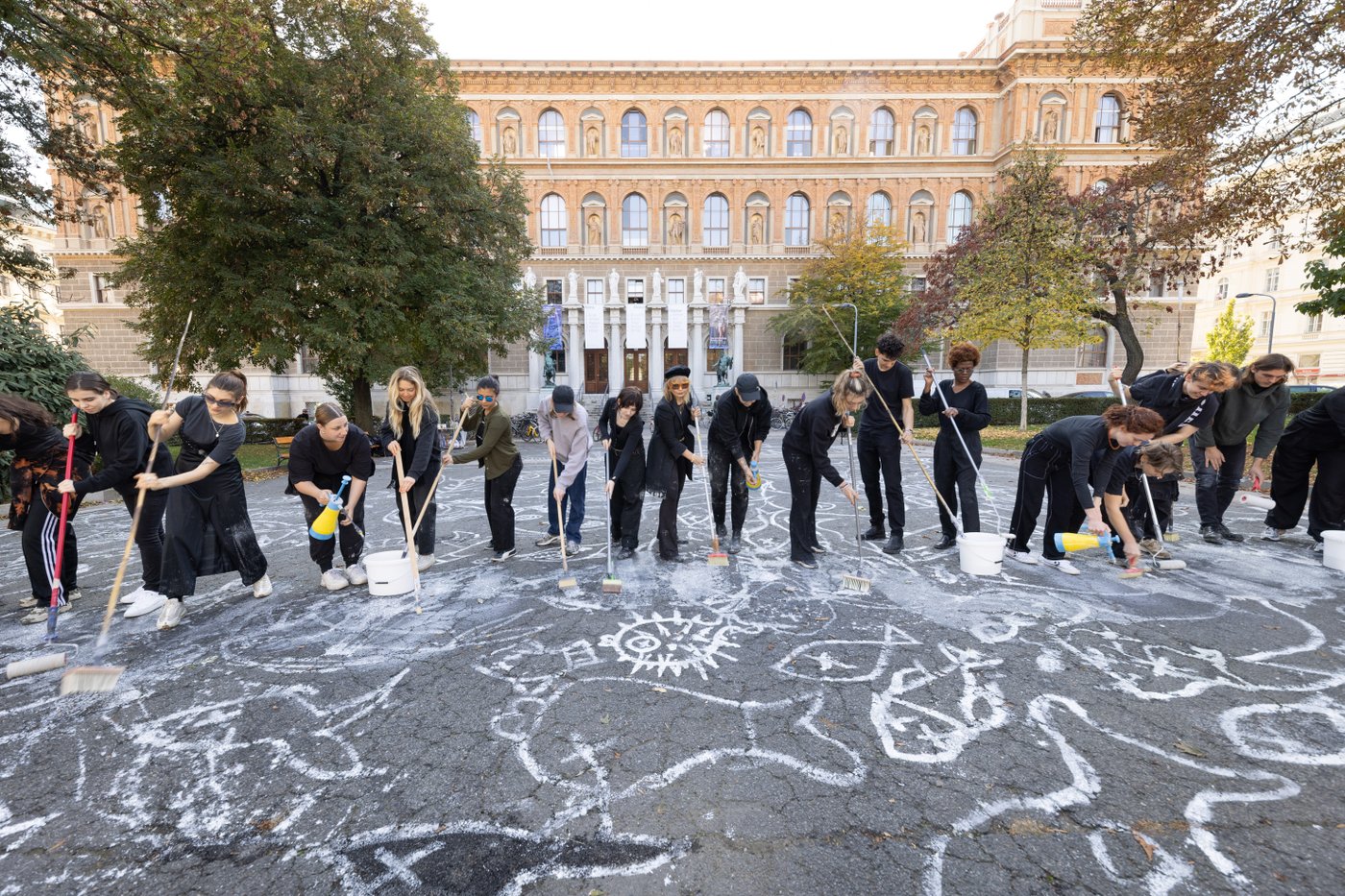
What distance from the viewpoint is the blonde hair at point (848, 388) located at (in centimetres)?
546

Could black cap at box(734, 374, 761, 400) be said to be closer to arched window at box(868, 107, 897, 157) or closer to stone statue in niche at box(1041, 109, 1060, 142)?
arched window at box(868, 107, 897, 157)

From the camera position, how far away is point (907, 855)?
7.60 feet

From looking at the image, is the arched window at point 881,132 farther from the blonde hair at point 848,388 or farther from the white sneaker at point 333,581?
the white sneaker at point 333,581

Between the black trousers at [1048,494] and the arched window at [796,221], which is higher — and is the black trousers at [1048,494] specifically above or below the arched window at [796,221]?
below

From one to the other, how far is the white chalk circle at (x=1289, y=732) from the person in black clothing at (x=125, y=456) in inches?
285

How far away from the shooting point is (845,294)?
34250 millimetres

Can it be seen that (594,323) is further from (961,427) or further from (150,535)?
(150,535)

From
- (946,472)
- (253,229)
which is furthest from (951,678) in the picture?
(253,229)

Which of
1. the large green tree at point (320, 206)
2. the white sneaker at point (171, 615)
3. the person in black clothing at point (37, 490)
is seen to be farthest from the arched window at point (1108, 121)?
the person in black clothing at point (37, 490)

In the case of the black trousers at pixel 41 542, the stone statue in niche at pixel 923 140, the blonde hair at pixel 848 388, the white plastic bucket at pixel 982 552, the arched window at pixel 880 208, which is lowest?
the white plastic bucket at pixel 982 552

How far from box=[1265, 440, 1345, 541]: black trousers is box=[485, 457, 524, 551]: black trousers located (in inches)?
326

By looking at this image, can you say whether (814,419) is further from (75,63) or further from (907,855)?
(75,63)

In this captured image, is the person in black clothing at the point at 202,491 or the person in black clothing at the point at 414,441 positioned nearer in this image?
the person in black clothing at the point at 202,491

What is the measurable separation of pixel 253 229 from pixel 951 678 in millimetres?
16523
